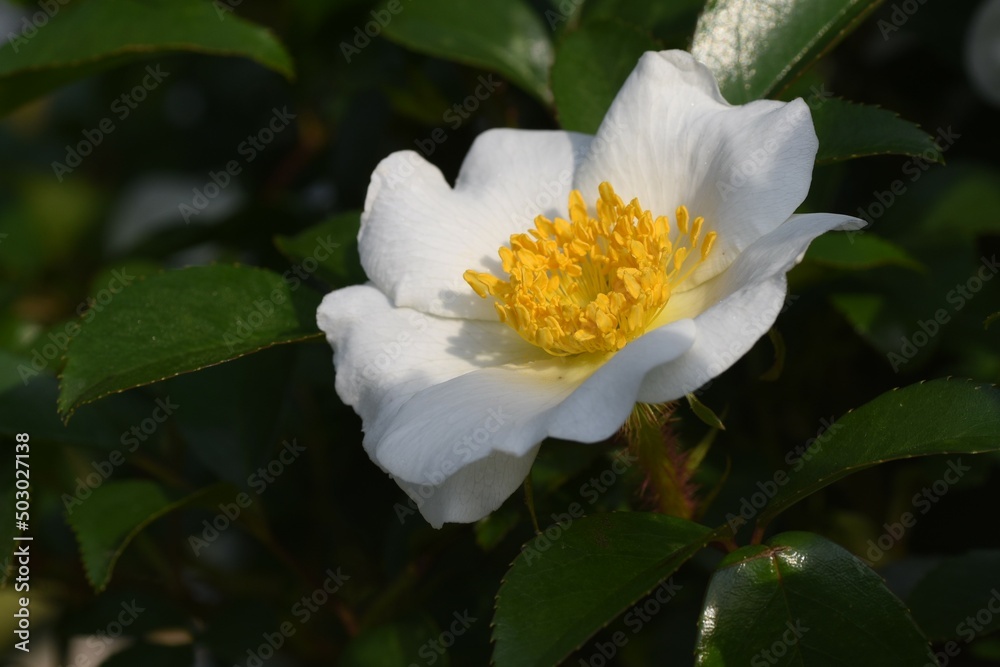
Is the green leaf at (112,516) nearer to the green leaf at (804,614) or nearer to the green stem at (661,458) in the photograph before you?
the green stem at (661,458)

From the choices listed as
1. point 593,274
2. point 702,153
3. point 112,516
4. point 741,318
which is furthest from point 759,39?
point 112,516

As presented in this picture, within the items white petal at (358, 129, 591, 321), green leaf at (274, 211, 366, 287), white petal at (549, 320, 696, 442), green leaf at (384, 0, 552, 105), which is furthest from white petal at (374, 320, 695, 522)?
green leaf at (384, 0, 552, 105)

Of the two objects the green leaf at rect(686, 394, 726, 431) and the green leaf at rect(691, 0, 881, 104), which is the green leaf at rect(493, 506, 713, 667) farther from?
the green leaf at rect(691, 0, 881, 104)

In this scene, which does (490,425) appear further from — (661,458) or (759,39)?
(759,39)

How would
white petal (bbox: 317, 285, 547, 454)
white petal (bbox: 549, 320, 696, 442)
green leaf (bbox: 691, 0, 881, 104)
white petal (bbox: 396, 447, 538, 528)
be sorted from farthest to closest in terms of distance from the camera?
1. green leaf (bbox: 691, 0, 881, 104)
2. white petal (bbox: 317, 285, 547, 454)
3. white petal (bbox: 396, 447, 538, 528)
4. white petal (bbox: 549, 320, 696, 442)

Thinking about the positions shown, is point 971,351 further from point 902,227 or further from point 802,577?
point 802,577

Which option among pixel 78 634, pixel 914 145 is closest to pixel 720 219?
pixel 914 145
